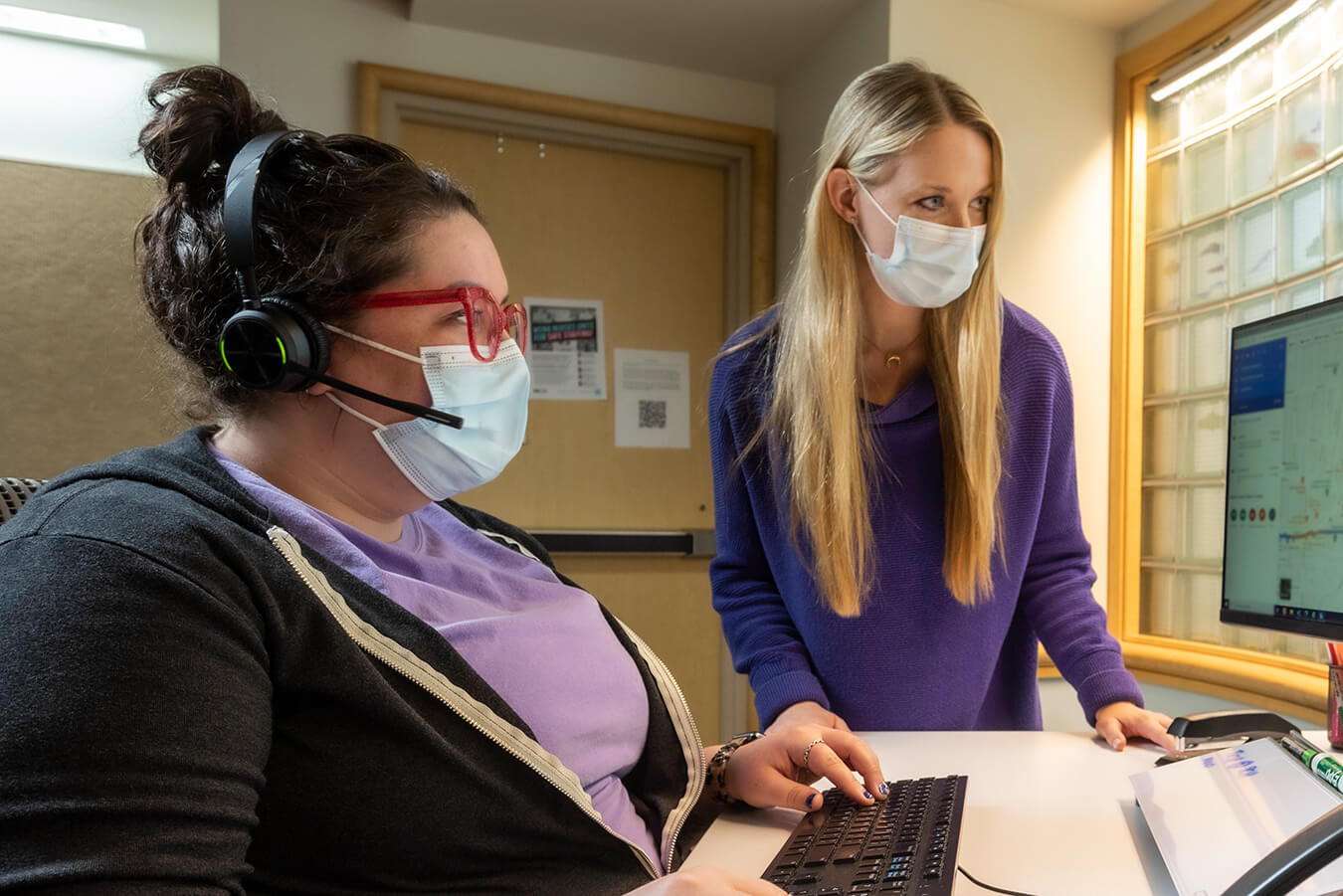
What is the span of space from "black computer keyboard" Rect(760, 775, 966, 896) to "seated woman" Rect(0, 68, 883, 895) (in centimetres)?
6

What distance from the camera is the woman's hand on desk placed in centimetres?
108

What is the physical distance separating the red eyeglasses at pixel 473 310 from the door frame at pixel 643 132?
1.90 m

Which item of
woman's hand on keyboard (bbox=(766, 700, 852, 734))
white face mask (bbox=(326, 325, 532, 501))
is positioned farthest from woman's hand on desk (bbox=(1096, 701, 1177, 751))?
white face mask (bbox=(326, 325, 532, 501))

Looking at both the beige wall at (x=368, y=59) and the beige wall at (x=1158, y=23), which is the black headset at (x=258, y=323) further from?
the beige wall at (x=1158, y=23)

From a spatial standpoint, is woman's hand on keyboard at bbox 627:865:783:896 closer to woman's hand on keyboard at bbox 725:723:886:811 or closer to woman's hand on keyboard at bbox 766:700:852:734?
woman's hand on keyboard at bbox 725:723:886:811

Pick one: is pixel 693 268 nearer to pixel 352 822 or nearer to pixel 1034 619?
pixel 1034 619

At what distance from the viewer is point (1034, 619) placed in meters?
1.32

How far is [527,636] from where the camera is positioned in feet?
2.68

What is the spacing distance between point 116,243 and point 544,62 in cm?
138

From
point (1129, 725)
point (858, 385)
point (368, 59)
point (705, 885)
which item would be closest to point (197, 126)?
point (705, 885)

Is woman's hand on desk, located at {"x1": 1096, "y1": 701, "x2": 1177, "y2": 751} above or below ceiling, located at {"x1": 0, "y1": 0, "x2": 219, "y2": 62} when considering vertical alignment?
below

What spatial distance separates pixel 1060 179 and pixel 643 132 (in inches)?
46.5

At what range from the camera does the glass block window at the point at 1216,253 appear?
195cm

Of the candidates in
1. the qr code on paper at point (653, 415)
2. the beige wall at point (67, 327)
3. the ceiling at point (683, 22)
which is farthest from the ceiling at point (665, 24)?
the beige wall at point (67, 327)
